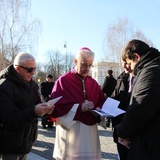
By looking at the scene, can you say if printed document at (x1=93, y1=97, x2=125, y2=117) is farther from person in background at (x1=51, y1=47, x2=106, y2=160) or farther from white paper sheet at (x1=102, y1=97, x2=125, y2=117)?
person in background at (x1=51, y1=47, x2=106, y2=160)

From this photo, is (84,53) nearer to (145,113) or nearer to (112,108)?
(112,108)

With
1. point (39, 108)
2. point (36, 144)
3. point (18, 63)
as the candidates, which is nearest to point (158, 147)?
point (39, 108)

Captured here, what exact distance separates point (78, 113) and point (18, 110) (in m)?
0.65

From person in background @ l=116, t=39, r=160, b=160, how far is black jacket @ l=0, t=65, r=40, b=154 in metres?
0.92

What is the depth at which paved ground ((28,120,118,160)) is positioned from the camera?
17.5 feet

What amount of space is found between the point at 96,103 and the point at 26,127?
0.88m

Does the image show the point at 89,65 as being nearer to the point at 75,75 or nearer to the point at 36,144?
the point at 75,75

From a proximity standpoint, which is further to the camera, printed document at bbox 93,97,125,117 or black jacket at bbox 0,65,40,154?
printed document at bbox 93,97,125,117

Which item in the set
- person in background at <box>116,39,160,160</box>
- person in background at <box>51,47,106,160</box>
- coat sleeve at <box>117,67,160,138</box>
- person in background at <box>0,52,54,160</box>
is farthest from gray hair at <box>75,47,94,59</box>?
coat sleeve at <box>117,67,160,138</box>

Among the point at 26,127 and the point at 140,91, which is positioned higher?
the point at 140,91

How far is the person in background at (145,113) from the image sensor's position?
1.93m

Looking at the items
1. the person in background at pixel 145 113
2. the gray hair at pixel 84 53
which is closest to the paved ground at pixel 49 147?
the gray hair at pixel 84 53

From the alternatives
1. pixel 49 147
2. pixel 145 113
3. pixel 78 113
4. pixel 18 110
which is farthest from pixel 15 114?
pixel 49 147

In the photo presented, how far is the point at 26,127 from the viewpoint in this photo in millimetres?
2627
